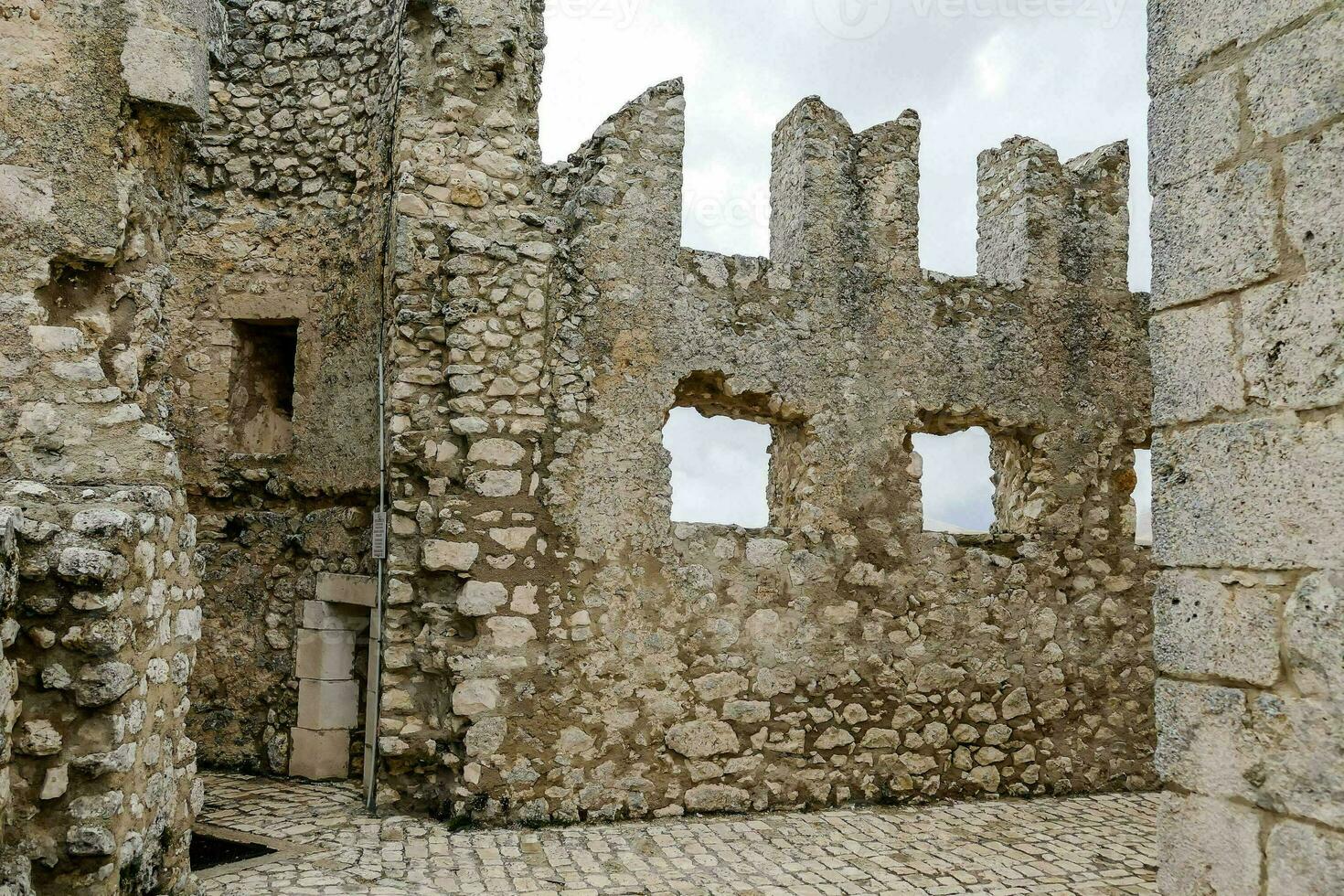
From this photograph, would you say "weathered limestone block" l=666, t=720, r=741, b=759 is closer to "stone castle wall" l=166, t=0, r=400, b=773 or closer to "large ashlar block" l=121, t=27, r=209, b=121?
"stone castle wall" l=166, t=0, r=400, b=773

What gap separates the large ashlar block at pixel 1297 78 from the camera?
2.22 meters

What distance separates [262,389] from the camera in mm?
7270

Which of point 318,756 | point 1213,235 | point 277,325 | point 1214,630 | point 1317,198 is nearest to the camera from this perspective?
point 1317,198

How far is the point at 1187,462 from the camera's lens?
8.05 ft

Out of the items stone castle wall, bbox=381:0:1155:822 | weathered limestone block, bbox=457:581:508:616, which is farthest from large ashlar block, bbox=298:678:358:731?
weathered limestone block, bbox=457:581:508:616

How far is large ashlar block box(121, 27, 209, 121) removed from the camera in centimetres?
404

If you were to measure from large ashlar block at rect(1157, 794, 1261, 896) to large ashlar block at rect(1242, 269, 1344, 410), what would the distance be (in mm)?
937

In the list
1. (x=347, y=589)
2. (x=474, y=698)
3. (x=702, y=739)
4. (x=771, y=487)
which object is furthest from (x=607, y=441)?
(x=347, y=589)

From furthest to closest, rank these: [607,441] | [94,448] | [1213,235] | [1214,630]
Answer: [607,441], [94,448], [1213,235], [1214,630]

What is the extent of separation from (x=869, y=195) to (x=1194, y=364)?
15.5ft

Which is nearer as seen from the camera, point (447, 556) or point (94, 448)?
point (94, 448)

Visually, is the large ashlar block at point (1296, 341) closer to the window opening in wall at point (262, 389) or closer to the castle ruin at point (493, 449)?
the castle ruin at point (493, 449)

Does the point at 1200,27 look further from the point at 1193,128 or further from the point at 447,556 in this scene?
the point at 447,556

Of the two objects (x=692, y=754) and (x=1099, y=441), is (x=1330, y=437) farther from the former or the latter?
(x=1099, y=441)
